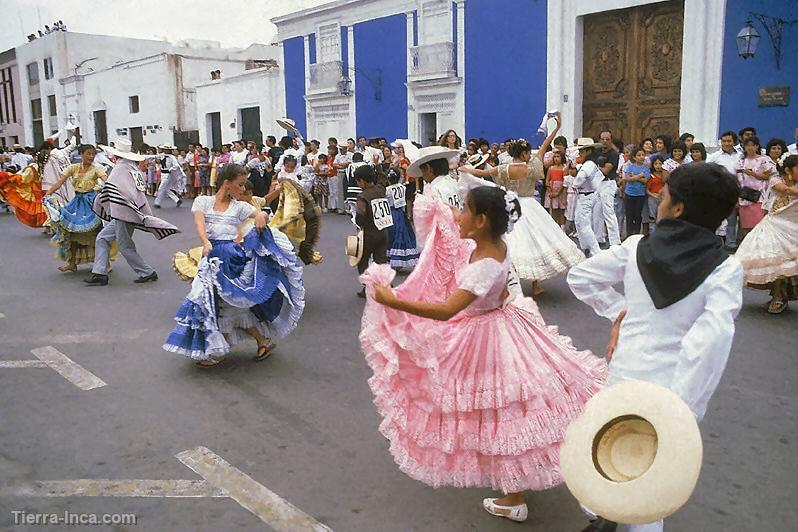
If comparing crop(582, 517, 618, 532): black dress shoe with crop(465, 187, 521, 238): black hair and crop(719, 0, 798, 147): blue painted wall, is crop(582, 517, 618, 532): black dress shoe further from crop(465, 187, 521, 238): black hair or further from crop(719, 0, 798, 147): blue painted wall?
crop(719, 0, 798, 147): blue painted wall

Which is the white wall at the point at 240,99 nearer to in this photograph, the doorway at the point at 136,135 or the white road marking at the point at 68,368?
the doorway at the point at 136,135

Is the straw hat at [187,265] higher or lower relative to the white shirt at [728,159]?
lower

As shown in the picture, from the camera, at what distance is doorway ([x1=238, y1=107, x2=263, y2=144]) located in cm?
3210

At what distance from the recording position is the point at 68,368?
6004 millimetres

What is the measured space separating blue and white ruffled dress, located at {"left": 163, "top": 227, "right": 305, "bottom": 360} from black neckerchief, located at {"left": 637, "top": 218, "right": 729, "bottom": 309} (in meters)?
3.74

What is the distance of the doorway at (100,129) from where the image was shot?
144 feet

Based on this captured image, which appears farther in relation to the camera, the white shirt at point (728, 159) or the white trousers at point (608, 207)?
the white trousers at point (608, 207)

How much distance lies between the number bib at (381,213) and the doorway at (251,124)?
2435 cm

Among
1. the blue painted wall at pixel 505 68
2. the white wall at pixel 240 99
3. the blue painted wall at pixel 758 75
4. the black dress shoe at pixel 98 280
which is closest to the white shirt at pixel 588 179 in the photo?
the blue painted wall at pixel 758 75

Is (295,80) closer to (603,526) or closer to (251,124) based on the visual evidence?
(251,124)

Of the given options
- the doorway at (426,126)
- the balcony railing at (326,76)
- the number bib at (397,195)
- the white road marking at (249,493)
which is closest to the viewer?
the white road marking at (249,493)

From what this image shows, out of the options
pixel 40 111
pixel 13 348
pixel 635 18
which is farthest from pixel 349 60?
pixel 40 111

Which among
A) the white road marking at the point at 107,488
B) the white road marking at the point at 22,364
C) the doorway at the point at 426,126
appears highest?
the doorway at the point at 426,126

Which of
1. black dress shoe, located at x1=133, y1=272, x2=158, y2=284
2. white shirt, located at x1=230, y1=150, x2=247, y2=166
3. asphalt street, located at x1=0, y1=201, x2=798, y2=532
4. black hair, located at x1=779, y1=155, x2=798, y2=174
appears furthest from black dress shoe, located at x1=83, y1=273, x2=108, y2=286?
white shirt, located at x1=230, y1=150, x2=247, y2=166
